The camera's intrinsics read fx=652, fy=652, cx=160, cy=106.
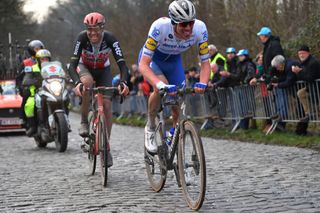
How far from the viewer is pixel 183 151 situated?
20.6 feet

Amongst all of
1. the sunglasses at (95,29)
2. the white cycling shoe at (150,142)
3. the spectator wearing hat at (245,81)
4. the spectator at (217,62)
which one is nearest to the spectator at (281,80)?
the spectator wearing hat at (245,81)

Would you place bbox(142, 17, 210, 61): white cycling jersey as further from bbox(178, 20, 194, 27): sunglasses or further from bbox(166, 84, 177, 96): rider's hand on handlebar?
bbox(166, 84, 177, 96): rider's hand on handlebar

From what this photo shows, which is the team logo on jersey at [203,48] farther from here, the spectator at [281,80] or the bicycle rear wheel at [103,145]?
the spectator at [281,80]

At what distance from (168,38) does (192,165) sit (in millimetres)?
1532

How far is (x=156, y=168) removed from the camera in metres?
7.28

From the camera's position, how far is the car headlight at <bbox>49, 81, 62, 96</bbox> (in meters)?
12.5

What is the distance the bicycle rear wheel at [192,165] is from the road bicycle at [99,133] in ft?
5.44

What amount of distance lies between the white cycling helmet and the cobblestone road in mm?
1816

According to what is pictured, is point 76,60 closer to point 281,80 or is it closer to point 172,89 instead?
point 172,89

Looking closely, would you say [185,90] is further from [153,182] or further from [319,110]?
[319,110]

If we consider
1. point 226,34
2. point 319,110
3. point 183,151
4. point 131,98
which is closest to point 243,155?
point 319,110

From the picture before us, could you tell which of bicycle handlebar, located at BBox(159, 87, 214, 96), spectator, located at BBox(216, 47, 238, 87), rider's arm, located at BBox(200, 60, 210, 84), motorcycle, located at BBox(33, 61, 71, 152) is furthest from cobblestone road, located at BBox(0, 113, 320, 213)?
spectator, located at BBox(216, 47, 238, 87)

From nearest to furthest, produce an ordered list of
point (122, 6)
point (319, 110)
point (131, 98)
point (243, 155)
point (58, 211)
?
point (58, 211)
point (243, 155)
point (319, 110)
point (131, 98)
point (122, 6)

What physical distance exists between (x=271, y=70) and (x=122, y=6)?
1251 inches
